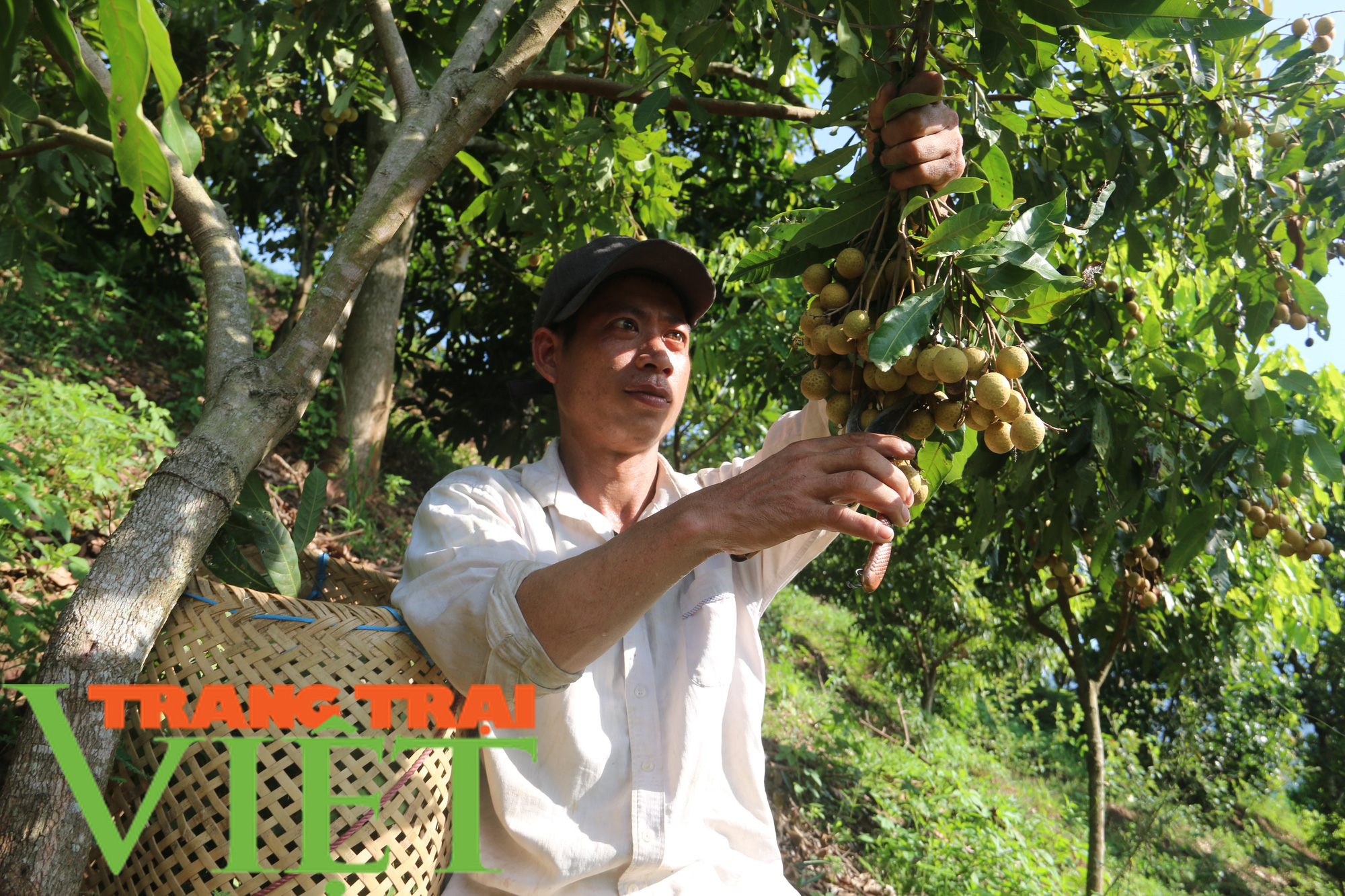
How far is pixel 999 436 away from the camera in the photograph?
113cm

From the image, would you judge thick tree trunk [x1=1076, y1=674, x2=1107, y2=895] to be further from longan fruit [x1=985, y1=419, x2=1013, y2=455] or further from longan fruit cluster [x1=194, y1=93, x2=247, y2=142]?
longan fruit cluster [x1=194, y1=93, x2=247, y2=142]

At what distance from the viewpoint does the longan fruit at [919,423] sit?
1138 mm

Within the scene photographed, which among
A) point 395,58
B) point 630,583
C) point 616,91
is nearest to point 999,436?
point 630,583

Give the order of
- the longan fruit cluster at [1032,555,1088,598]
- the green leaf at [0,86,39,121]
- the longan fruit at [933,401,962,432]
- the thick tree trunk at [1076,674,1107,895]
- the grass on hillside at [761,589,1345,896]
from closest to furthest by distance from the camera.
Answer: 1. the green leaf at [0,86,39,121]
2. the longan fruit at [933,401,962,432]
3. the longan fruit cluster at [1032,555,1088,598]
4. the thick tree trunk at [1076,674,1107,895]
5. the grass on hillside at [761,589,1345,896]

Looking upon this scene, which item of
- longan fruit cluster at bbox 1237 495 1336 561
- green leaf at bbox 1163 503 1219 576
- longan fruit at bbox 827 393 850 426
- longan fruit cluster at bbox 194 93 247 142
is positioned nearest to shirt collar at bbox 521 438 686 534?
longan fruit at bbox 827 393 850 426

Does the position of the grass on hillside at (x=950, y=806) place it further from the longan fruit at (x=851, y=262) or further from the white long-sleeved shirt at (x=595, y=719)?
the longan fruit at (x=851, y=262)

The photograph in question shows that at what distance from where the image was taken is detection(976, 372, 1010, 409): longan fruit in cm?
104

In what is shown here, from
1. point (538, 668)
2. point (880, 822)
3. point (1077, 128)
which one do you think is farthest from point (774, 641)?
point (538, 668)

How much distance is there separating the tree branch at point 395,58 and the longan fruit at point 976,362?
1.40 meters

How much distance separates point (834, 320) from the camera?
46.6 inches

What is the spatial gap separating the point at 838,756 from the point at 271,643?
4.65 m

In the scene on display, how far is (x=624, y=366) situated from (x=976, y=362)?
0.82 metres

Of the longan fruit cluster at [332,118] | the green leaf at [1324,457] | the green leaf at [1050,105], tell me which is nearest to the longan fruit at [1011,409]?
the green leaf at [1050,105]

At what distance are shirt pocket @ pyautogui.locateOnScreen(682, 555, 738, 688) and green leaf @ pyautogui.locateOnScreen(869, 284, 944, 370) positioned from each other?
744 millimetres
